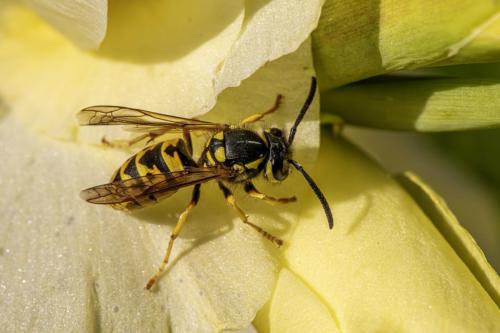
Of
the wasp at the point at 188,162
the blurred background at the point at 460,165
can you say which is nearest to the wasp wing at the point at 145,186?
the wasp at the point at 188,162

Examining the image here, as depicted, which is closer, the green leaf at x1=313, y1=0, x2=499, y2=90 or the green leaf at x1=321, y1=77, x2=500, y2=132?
the green leaf at x1=313, y1=0, x2=499, y2=90

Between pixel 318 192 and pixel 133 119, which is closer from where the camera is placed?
pixel 318 192

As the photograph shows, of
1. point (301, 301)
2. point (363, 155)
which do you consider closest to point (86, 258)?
point (301, 301)

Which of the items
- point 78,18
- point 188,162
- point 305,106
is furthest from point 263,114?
point 78,18

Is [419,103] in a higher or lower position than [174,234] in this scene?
higher

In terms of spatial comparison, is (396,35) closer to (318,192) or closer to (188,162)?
(318,192)

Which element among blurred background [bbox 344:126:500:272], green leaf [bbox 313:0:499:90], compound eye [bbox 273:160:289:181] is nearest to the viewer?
green leaf [bbox 313:0:499:90]

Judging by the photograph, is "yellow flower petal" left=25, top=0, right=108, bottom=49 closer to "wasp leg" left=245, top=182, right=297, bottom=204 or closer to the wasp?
the wasp

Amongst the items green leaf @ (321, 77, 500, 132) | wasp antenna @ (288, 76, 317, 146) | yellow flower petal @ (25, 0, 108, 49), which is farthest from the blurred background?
yellow flower petal @ (25, 0, 108, 49)
